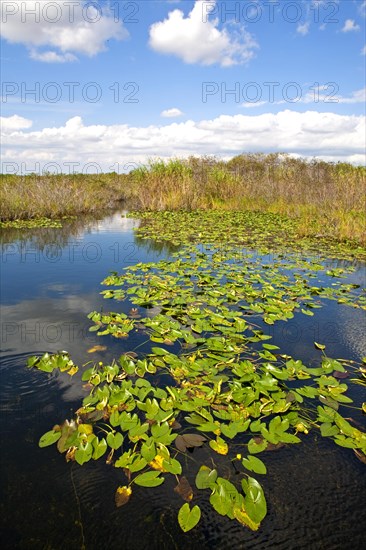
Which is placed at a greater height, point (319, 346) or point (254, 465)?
point (319, 346)

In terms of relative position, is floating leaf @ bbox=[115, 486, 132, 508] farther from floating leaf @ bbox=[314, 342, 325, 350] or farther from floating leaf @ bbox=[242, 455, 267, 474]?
floating leaf @ bbox=[314, 342, 325, 350]

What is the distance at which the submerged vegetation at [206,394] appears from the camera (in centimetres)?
188

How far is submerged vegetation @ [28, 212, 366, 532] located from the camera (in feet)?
6.17

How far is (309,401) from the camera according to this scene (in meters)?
2.54

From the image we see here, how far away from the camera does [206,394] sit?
8.27ft

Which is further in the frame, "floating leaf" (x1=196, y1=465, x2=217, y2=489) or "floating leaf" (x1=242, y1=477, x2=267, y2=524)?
"floating leaf" (x1=196, y1=465, x2=217, y2=489)

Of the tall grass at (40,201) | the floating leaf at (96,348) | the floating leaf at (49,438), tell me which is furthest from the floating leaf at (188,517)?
the tall grass at (40,201)

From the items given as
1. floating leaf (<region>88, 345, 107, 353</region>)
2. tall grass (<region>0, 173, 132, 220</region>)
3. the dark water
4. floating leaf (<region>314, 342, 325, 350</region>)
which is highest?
tall grass (<region>0, 173, 132, 220</region>)

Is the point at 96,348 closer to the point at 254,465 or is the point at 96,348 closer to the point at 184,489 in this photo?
the point at 184,489

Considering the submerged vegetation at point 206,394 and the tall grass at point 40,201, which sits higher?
the tall grass at point 40,201

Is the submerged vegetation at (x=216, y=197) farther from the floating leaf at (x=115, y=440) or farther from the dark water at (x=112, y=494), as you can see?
the floating leaf at (x=115, y=440)

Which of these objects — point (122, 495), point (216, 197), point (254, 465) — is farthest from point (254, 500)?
point (216, 197)

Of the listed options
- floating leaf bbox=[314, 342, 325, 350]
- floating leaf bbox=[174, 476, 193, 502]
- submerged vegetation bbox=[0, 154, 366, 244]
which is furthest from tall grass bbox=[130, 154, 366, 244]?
floating leaf bbox=[174, 476, 193, 502]

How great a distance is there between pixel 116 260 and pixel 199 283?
2.44 m
